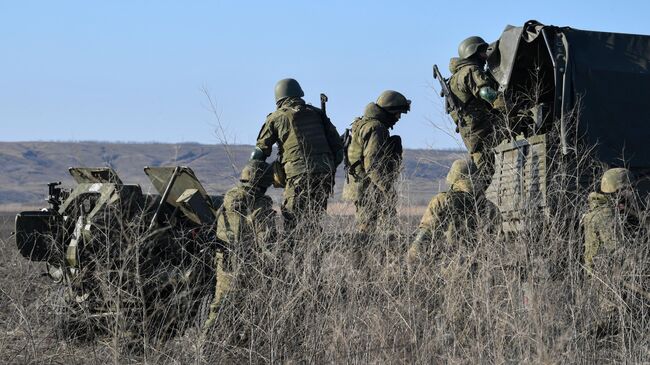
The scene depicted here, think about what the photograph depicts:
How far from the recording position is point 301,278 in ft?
23.0

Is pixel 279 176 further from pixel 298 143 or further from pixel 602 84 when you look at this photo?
pixel 602 84

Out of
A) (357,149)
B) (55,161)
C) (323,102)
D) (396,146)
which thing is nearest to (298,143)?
(323,102)

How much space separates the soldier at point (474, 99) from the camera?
9992 mm

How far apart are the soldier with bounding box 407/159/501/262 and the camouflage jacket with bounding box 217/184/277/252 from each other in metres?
1.04

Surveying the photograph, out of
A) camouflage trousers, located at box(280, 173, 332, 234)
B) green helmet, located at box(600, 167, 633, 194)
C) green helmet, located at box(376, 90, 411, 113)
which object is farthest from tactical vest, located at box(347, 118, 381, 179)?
green helmet, located at box(600, 167, 633, 194)

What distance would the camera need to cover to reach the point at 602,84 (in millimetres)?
8875

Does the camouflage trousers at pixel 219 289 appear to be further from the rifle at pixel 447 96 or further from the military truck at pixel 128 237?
the rifle at pixel 447 96

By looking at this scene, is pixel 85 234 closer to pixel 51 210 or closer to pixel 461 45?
pixel 51 210

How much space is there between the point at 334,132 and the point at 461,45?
144cm

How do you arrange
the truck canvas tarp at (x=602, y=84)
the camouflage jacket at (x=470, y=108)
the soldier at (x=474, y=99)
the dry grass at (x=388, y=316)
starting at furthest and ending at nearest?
the camouflage jacket at (x=470, y=108), the soldier at (x=474, y=99), the truck canvas tarp at (x=602, y=84), the dry grass at (x=388, y=316)

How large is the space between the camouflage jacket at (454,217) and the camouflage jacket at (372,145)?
5.67ft

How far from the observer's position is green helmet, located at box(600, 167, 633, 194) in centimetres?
755

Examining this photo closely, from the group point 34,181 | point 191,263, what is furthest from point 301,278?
point 34,181

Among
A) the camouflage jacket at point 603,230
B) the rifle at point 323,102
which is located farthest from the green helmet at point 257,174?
the camouflage jacket at point 603,230
